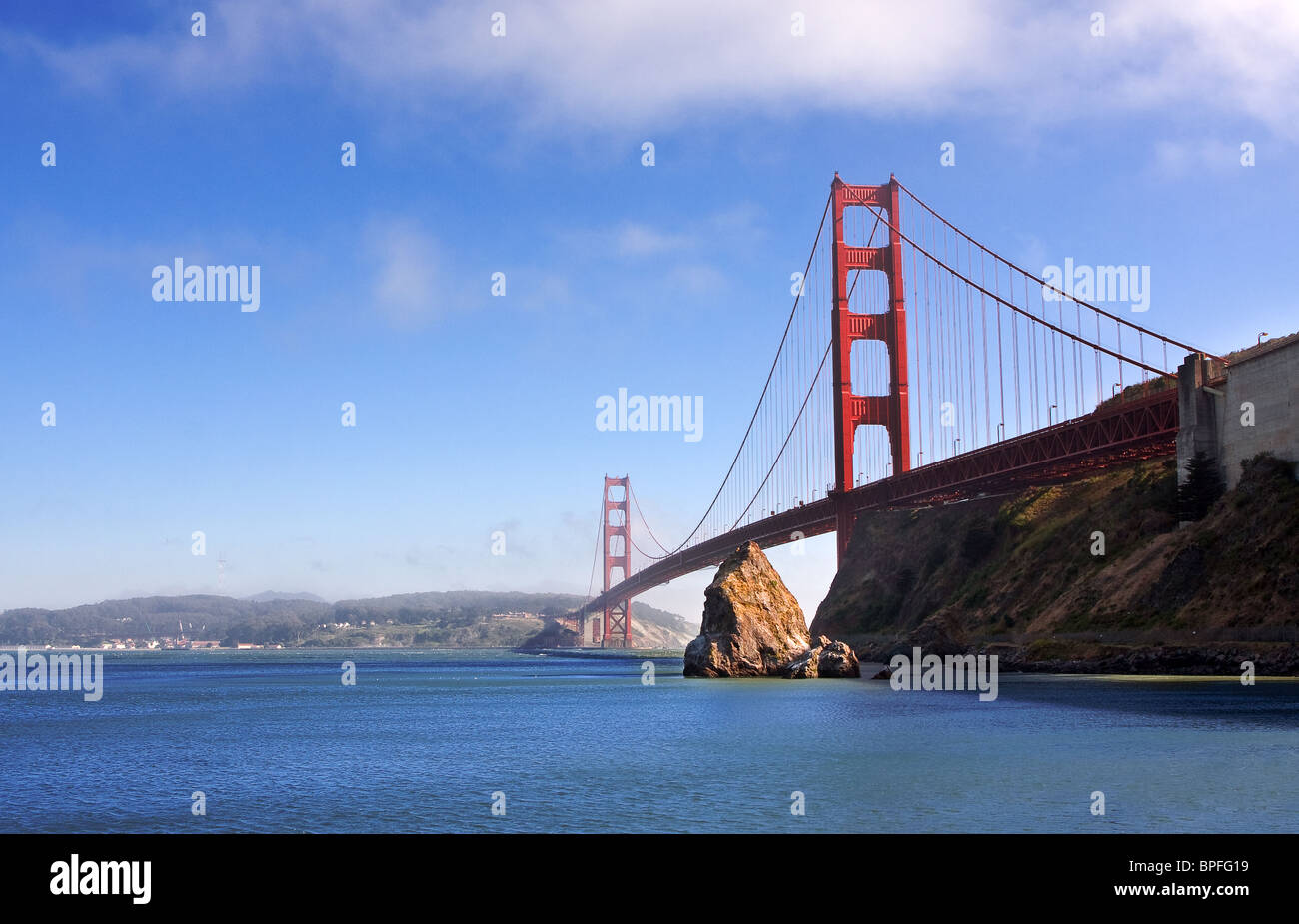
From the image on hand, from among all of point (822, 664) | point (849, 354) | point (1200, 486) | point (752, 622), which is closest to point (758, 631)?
point (752, 622)

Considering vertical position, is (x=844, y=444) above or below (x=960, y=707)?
above

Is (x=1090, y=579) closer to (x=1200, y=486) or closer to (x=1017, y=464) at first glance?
(x=1200, y=486)

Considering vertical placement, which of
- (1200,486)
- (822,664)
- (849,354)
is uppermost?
(849,354)

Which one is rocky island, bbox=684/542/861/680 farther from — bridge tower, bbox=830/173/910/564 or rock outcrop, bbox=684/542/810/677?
bridge tower, bbox=830/173/910/564
